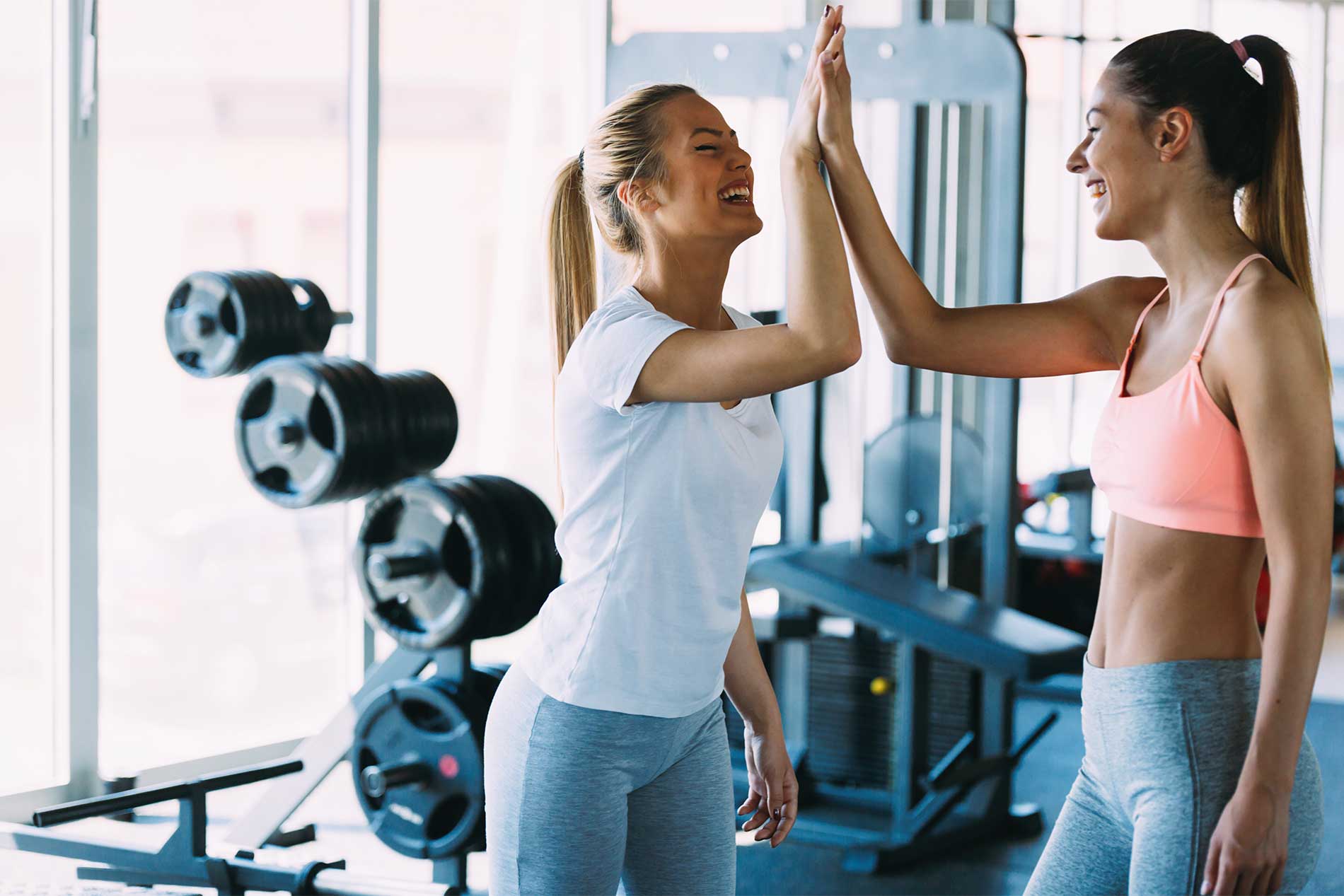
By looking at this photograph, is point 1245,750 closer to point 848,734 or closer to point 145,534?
point 848,734

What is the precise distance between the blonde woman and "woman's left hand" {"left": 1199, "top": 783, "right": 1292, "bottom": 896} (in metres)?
0.49

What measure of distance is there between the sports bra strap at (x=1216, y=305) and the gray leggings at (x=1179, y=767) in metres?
0.28

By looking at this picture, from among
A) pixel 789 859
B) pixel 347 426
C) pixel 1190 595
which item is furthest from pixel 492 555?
pixel 1190 595

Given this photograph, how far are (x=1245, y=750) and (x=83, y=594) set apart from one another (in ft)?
10.5

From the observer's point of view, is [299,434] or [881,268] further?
[299,434]

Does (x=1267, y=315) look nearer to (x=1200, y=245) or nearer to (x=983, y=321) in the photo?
(x=1200, y=245)

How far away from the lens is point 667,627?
1346mm

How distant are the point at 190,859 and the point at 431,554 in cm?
81

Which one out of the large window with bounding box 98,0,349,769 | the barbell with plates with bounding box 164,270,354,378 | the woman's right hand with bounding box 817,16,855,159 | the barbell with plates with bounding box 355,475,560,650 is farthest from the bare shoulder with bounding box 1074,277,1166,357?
the large window with bounding box 98,0,349,769

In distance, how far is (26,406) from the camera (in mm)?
3668

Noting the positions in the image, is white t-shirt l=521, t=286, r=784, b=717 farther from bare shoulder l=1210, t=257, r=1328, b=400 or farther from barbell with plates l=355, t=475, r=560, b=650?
barbell with plates l=355, t=475, r=560, b=650

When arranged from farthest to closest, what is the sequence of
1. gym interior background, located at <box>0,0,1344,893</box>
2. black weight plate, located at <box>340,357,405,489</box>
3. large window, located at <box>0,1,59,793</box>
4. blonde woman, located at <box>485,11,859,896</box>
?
large window, located at <box>0,1,59,793</box> → gym interior background, located at <box>0,0,1344,893</box> → black weight plate, located at <box>340,357,405,489</box> → blonde woman, located at <box>485,11,859,896</box>

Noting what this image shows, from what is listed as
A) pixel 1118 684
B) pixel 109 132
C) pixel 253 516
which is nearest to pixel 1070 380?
pixel 253 516

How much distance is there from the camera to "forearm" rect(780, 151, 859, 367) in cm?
126
